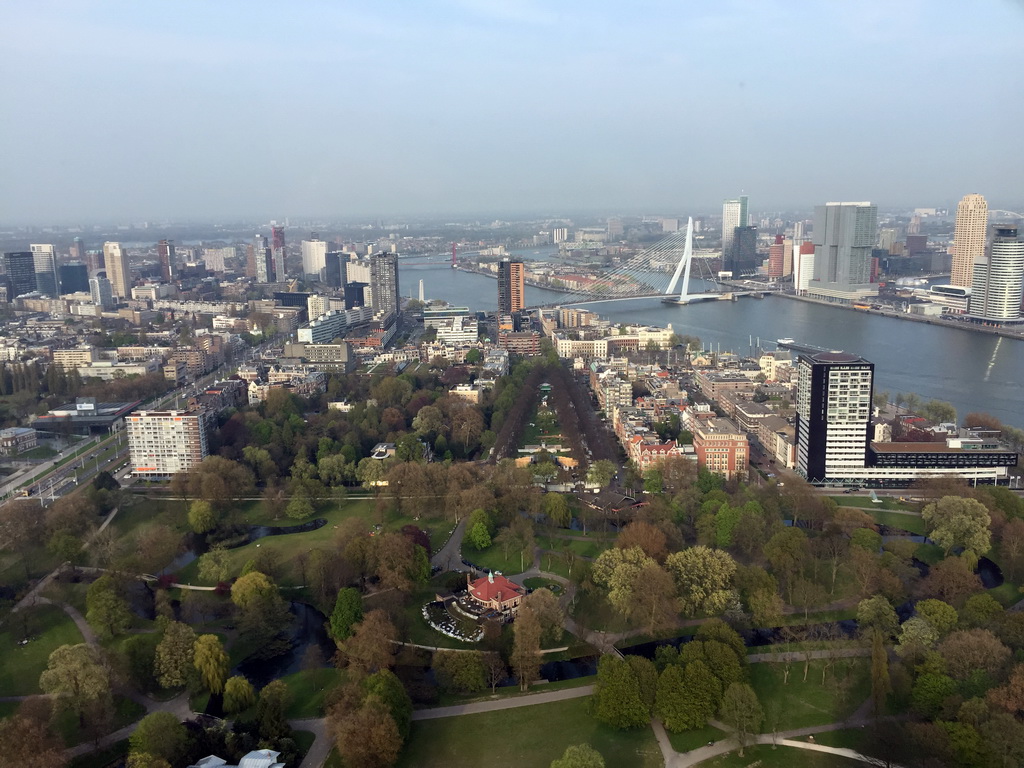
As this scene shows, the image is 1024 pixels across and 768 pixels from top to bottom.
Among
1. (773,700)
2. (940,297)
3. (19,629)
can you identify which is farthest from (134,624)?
Answer: (940,297)

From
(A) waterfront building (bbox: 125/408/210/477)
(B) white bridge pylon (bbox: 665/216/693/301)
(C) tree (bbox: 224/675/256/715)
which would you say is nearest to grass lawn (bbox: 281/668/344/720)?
(C) tree (bbox: 224/675/256/715)

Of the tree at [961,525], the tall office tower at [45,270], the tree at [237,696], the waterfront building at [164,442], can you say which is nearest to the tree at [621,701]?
the tree at [237,696]

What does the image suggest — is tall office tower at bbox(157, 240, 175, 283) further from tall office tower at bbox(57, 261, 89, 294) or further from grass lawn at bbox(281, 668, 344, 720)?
grass lawn at bbox(281, 668, 344, 720)

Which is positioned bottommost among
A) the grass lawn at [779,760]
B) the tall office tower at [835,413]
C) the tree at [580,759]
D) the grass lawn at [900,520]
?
the grass lawn at [779,760]

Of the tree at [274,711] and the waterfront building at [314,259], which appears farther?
the waterfront building at [314,259]

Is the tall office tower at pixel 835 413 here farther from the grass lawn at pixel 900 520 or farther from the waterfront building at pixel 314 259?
the waterfront building at pixel 314 259

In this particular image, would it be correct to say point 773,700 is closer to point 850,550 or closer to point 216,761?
point 850,550
